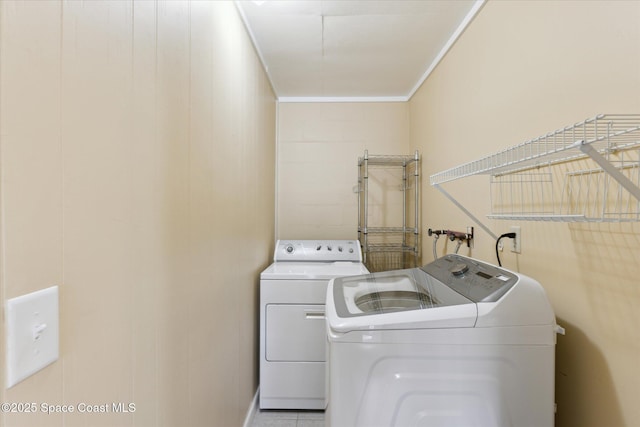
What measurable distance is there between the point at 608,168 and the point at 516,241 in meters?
0.73

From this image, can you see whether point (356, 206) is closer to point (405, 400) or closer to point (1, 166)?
point (405, 400)

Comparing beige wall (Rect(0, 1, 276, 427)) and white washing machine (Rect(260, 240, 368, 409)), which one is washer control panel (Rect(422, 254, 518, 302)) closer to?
white washing machine (Rect(260, 240, 368, 409))

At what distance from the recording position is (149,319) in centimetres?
81

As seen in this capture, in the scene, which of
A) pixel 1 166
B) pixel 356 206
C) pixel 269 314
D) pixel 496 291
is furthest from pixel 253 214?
pixel 1 166

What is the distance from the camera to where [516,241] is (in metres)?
1.30

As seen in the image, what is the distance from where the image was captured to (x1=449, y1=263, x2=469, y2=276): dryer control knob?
1249 mm

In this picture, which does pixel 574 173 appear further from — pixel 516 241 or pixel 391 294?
pixel 391 294

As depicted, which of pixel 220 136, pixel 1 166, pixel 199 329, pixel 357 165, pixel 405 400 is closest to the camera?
pixel 1 166

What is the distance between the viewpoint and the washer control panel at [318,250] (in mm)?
2639

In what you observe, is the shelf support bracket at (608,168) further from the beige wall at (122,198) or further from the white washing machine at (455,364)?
the beige wall at (122,198)

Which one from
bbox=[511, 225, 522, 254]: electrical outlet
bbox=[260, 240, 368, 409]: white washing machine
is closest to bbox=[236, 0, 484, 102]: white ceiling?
bbox=[511, 225, 522, 254]: electrical outlet

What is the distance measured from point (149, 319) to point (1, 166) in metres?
0.50

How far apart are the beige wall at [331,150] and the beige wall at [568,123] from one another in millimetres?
1278

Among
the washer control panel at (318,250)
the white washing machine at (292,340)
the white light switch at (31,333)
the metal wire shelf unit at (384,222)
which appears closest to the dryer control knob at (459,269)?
the white washing machine at (292,340)
